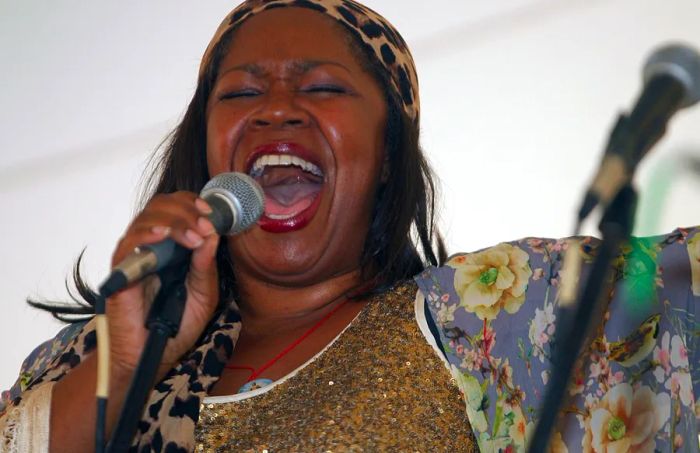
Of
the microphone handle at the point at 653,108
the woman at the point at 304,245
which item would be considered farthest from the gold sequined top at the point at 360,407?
the microphone handle at the point at 653,108

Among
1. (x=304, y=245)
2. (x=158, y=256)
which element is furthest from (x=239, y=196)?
(x=304, y=245)

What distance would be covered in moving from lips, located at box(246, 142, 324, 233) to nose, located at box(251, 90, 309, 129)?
0.04 m

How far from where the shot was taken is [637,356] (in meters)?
1.89

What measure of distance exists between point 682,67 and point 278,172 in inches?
51.0

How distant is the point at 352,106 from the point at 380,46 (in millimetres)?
193

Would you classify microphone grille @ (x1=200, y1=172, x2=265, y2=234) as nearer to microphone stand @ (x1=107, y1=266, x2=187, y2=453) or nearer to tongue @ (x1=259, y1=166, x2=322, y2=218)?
microphone stand @ (x1=107, y1=266, x2=187, y2=453)

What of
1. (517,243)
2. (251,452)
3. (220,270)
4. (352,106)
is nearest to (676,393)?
(517,243)

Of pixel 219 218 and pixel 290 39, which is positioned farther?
pixel 290 39

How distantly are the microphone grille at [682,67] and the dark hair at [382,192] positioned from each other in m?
1.13

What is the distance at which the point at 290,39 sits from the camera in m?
2.36

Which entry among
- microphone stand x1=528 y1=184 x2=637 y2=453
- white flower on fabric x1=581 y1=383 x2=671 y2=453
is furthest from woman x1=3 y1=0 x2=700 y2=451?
microphone stand x1=528 y1=184 x2=637 y2=453

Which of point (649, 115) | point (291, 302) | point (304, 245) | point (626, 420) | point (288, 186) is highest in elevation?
point (649, 115)

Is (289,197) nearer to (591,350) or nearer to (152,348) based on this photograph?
(591,350)

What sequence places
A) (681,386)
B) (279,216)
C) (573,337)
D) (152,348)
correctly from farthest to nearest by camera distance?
1. (279,216)
2. (681,386)
3. (152,348)
4. (573,337)
